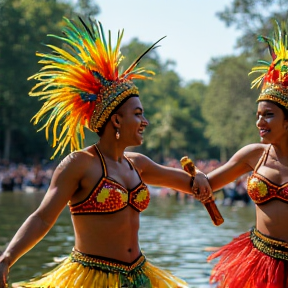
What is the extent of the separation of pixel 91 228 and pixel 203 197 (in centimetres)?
117

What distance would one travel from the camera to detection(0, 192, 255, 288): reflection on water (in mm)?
10000

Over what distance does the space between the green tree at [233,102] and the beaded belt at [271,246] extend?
131ft

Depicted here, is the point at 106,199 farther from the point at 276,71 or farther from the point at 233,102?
the point at 233,102

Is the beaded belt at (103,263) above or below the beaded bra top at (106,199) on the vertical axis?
below

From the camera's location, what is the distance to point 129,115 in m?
4.76

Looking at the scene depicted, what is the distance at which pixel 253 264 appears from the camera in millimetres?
5363

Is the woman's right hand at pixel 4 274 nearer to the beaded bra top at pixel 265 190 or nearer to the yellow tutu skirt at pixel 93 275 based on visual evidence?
the yellow tutu skirt at pixel 93 275

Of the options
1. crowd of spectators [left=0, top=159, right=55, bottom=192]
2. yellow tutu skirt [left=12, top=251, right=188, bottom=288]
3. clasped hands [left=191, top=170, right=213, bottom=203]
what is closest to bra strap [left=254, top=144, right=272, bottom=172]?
clasped hands [left=191, top=170, right=213, bottom=203]

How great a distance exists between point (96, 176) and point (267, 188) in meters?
1.34

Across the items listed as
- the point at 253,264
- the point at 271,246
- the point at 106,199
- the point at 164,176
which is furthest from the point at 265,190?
the point at 106,199

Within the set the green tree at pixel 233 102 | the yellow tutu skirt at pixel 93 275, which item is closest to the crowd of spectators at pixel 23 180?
the green tree at pixel 233 102

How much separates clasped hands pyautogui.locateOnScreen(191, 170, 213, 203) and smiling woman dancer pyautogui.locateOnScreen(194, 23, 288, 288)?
5.4 inches

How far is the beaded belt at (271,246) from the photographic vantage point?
5.20m

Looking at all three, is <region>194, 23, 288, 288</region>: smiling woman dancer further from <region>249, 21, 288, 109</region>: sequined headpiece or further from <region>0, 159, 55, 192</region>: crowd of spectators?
<region>0, 159, 55, 192</region>: crowd of spectators
